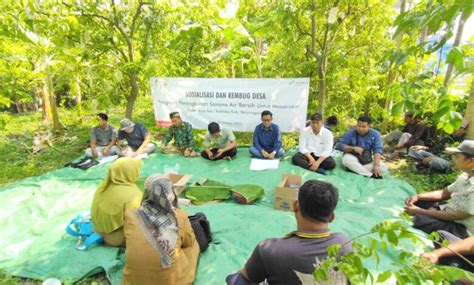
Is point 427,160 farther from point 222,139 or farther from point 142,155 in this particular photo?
point 142,155

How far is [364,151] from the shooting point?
420 cm

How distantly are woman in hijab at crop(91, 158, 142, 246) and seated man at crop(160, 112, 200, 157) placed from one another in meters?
2.67

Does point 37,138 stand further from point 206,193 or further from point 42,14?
point 206,193

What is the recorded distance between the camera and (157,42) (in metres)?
5.82

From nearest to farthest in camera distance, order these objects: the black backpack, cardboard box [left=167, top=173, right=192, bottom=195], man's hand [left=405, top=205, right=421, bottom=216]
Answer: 1. man's hand [left=405, top=205, right=421, bottom=216]
2. cardboard box [left=167, top=173, right=192, bottom=195]
3. the black backpack

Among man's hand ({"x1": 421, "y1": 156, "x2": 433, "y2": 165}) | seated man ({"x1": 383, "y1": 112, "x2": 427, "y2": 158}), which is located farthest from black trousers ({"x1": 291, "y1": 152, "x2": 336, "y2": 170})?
seated man ({"x1": 383, "y1": 112, "x2": 427, "y2": 158})

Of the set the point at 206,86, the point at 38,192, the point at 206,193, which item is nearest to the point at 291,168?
the point at 206,193

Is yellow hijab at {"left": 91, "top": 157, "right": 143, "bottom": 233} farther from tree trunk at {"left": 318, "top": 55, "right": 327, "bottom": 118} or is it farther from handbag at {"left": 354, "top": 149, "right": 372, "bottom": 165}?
tree trunk at {"left": 318, "top": 55, "right": 327, "bottom": 118}

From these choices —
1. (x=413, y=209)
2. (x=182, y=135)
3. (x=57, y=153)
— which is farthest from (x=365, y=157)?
(x=57, y=153)

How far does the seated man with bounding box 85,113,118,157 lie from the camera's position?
5102 mm

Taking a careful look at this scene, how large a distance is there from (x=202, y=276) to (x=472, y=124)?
463 cm

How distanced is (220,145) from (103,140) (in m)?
2.25

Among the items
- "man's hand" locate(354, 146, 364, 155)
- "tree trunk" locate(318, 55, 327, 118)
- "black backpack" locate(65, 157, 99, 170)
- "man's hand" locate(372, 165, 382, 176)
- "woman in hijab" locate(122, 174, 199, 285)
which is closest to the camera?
"woman in hijab" locate(122, 174, 199, 285)

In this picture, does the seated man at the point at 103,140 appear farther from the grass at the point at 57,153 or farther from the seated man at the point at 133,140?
the grass at the point at 57,153
